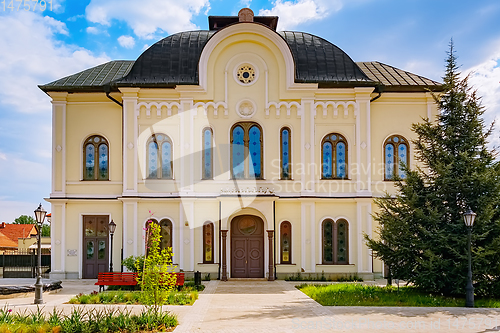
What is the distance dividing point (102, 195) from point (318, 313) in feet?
42.7

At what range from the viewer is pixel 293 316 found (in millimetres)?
13312

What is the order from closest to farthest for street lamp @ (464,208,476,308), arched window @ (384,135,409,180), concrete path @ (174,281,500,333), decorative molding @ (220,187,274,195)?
1. concrete path @ (174,281,500,333)
2. street lamp @ (464,208,476,308)
3. decorative molding @ (220,187,274,195)
4. arched window @ (384,135,409,180)

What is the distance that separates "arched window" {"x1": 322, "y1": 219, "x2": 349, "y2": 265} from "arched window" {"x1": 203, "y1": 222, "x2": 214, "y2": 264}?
16.1 feet

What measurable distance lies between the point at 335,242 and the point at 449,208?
707 cm

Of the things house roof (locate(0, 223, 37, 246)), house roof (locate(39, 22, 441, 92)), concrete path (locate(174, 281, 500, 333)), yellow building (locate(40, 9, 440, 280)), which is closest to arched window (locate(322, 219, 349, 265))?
yellow building (locate(40, 9, 440, 280))

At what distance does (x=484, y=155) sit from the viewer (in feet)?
55.4

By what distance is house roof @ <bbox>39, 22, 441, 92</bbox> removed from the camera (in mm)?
23078

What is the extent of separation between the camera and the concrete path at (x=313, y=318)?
11.7m

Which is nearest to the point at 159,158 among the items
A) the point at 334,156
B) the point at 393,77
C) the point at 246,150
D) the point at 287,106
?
the point at 246,150

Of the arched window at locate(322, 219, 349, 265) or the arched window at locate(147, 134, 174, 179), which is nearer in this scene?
the arched window at locate(322, 219, 349, 265)

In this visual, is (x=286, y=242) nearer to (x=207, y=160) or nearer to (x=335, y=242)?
(x=335, y=242)

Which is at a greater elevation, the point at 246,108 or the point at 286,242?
the point at 246,108

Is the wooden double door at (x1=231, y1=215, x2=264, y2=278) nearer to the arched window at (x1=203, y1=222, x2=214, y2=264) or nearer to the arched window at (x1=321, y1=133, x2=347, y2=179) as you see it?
the arched window at (x1=203, y1=222, x2=214, y2=264)

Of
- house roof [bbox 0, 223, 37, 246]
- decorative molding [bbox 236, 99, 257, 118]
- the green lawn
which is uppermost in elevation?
decorative molding [bbox 236, 99, 257, 118]
